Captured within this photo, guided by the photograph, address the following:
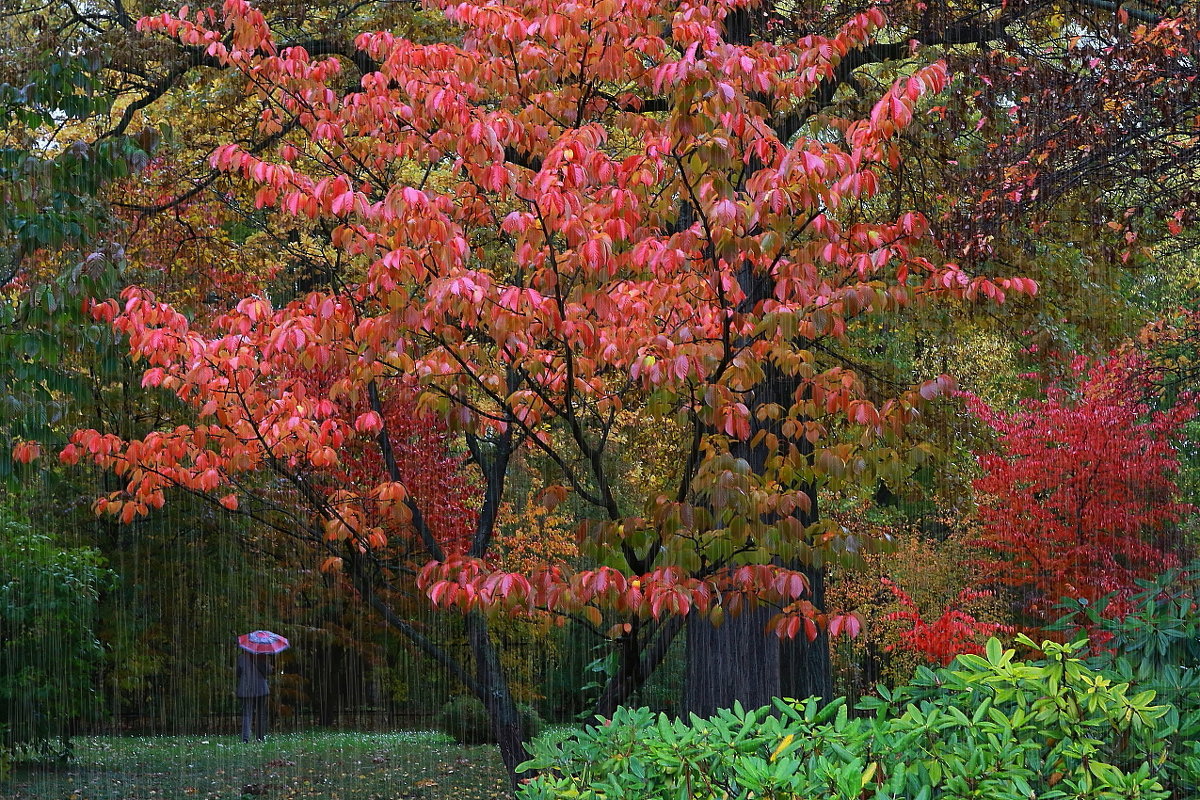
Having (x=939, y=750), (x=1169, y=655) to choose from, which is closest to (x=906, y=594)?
(x=1169, y=655)

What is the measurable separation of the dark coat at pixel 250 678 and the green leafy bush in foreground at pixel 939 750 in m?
15.1

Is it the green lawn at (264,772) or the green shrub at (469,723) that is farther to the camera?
the green shrub at (469,723)

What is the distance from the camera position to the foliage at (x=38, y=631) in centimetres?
1288

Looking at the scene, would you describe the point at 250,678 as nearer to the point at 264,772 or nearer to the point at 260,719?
the point at 260,719

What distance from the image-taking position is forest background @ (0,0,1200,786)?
573cm

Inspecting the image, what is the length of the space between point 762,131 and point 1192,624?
2.79 metres

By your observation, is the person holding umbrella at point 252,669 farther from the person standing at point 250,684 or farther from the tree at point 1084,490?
the tree at point 1084,490

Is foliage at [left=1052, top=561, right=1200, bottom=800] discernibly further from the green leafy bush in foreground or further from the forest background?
the forest background

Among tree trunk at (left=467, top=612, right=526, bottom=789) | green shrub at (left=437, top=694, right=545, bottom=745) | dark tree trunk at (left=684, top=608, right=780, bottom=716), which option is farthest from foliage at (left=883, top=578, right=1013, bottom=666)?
tree trunk at (left=467, top=612, right=526, bottom=789)

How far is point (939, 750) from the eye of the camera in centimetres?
366

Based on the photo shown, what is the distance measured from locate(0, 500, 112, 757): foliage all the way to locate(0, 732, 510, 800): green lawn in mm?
670

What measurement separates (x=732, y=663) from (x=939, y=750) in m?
6.11

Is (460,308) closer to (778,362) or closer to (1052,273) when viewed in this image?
(778,362)

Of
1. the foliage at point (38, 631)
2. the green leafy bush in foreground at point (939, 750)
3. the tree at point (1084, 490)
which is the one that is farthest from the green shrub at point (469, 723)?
the green leafy bush in foreground at point (939, 750)
